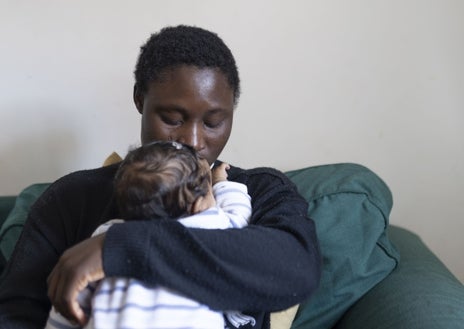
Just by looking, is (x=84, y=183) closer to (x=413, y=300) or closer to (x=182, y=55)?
(x=182, y=55)

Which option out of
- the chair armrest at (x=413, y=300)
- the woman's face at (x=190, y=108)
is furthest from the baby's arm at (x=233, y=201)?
the chair armrest at (x=413, y=300)

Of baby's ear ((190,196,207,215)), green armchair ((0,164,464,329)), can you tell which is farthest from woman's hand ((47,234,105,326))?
green armchair ((0,164,464,329))

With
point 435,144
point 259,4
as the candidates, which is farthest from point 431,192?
point 259,4

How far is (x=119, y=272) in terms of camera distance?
0.71 meters

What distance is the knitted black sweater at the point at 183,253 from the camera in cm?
71

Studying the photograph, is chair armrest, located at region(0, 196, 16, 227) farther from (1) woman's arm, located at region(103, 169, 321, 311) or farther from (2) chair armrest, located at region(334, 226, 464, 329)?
(2) chair armrest, located at region(334, 226, 464, 329)

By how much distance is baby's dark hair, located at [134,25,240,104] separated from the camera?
0.95m

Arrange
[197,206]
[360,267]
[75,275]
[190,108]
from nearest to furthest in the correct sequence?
[75,275] → [197,206] → [190,108] → [360,267]

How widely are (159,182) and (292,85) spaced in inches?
36.1

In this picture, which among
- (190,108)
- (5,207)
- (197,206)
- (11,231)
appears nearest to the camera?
(197,206)

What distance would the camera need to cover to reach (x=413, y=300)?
0.99 metres

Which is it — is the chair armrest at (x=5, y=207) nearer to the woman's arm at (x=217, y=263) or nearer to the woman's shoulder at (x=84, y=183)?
the woman's shoulder at (x=84, y=183)

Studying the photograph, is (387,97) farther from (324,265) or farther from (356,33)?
(324,265)

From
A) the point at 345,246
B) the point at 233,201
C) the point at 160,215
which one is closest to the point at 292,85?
the point at 345,246
